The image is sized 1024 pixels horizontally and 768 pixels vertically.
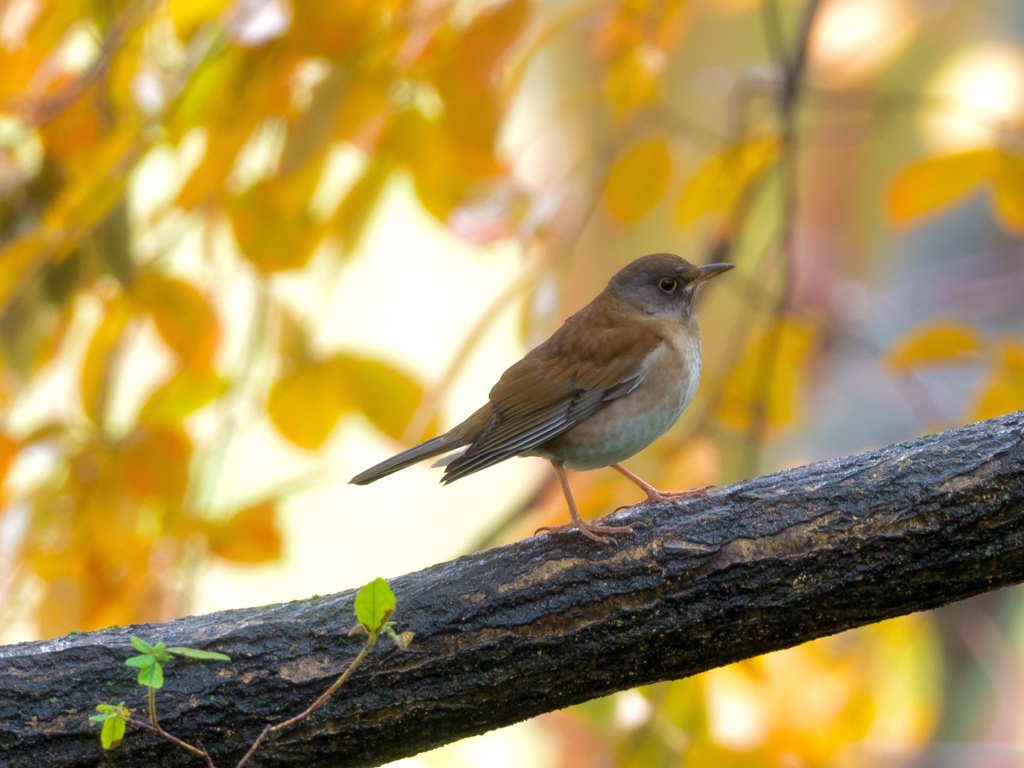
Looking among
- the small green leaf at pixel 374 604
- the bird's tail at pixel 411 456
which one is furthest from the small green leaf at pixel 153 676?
the bird's tail at pixel 411 456

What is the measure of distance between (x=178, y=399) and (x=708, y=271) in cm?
191

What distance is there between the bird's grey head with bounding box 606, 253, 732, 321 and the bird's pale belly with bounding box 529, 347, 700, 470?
37 cm

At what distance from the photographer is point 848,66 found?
700 centimetres

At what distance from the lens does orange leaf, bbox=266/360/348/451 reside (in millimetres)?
3652

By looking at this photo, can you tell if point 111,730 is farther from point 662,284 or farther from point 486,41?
point 662,284

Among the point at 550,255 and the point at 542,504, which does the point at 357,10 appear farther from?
the point at 542,504

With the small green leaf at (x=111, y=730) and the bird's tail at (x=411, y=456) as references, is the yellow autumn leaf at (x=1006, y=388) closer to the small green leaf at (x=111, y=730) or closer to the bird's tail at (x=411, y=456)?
the bird's tail at (x=411, y=456)

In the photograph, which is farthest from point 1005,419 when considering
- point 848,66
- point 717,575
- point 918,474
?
point 848,66

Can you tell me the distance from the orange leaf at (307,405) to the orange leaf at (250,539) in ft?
0.89

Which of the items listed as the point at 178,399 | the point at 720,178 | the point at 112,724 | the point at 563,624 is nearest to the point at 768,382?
the point at 720,178

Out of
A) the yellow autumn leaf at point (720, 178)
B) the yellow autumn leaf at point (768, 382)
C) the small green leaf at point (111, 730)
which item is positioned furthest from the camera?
the yellow autumn leaf at point (768, 382)

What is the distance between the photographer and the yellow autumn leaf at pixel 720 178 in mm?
3967

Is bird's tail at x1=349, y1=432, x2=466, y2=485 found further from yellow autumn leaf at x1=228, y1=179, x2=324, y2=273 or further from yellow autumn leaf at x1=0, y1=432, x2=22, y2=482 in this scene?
yellow autumn leaf at x1=0, y1=432, x2=22, y2=482

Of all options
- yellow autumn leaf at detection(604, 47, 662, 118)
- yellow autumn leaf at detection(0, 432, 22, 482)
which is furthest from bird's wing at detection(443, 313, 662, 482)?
yellow autumn leaf at detection(0, 432, 22, 482)
